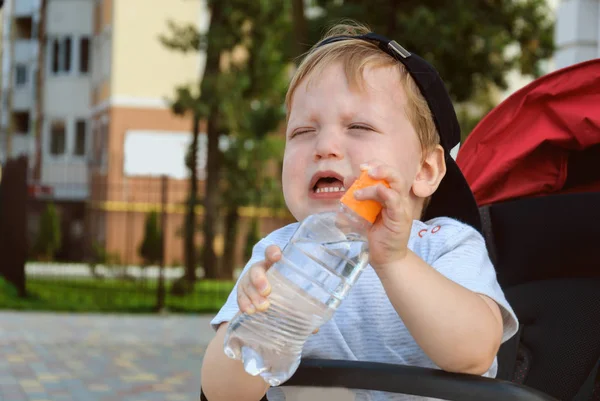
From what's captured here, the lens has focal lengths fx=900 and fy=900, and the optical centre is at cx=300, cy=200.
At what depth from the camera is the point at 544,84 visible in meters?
2.46

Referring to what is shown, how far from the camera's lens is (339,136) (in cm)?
169

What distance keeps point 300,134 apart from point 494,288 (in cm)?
48

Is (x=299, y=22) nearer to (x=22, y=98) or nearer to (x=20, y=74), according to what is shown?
(x=22, y=98)

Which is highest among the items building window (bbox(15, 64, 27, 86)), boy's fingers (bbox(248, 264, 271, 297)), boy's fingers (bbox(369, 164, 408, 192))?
building window (bbox(15, 64, 27, 86))

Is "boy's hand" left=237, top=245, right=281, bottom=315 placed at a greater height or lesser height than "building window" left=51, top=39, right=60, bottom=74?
lesser

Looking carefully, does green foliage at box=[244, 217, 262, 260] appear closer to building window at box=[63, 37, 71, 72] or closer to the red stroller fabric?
building window at box=[63, 37, 71, 72]

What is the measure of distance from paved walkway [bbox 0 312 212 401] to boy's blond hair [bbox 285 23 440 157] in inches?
183

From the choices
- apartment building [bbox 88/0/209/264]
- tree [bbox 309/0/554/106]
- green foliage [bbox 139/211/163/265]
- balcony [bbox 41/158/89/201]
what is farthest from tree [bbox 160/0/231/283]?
balcony [bbox 41/158/89/201]

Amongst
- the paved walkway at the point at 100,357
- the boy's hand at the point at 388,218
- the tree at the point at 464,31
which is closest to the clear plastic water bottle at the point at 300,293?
the boy's hand at the point at 388,218

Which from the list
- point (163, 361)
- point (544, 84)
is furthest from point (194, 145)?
point (544, 84)

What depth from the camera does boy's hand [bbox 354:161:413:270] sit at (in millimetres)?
1405

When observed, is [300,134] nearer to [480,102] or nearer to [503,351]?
[503,351]

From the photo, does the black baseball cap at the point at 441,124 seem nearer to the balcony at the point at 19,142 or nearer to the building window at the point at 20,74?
the balcony at the point at 19,142

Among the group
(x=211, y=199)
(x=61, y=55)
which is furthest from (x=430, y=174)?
(x=61, y=55)
